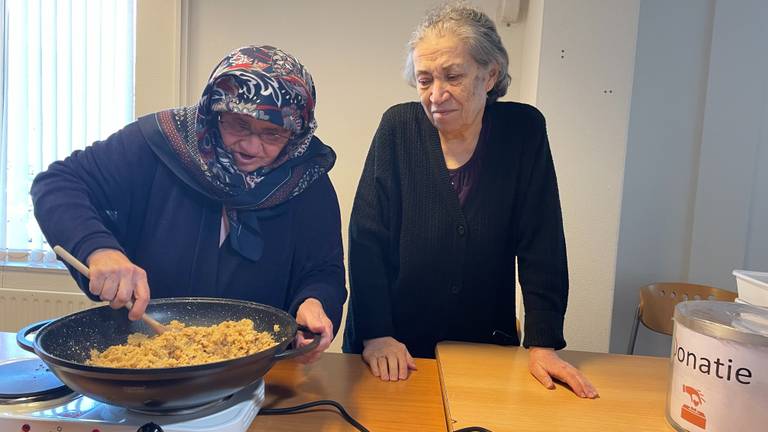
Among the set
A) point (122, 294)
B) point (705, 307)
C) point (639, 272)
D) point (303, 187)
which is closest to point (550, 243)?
point (705, 307)

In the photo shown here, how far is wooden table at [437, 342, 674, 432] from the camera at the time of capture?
2.94ft

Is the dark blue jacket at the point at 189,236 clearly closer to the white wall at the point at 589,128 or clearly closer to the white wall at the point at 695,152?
the white wall at the point at 589,128

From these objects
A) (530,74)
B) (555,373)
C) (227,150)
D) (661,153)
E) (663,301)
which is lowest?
(663,301)

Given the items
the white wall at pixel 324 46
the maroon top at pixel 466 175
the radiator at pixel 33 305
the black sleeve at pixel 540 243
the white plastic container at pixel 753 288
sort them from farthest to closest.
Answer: the radiator at pixel 33 305, the white wall at pixel 324 46, the maroon top at pixel 466 175, the black sleeve at pixel 540 243, the white plastic container at pixel 753 288

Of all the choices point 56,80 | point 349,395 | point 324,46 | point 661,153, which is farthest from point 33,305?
point 661,153

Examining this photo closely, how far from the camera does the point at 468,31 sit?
1263 millimetres

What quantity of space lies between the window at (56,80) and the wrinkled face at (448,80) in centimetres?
203

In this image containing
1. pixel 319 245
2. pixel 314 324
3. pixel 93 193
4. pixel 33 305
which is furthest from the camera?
pixel 33 305

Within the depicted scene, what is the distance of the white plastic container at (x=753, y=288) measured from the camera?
1.01 m

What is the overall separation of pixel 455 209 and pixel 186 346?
0.72 meters

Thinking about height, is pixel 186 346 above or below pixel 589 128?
below

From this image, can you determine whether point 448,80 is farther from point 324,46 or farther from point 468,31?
point 324,46

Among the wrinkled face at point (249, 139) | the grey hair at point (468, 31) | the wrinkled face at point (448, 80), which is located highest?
the grey hair at point (468, 31)

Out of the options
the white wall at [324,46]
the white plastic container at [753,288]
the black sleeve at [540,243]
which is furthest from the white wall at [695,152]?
the white plastic container at [753,288]
